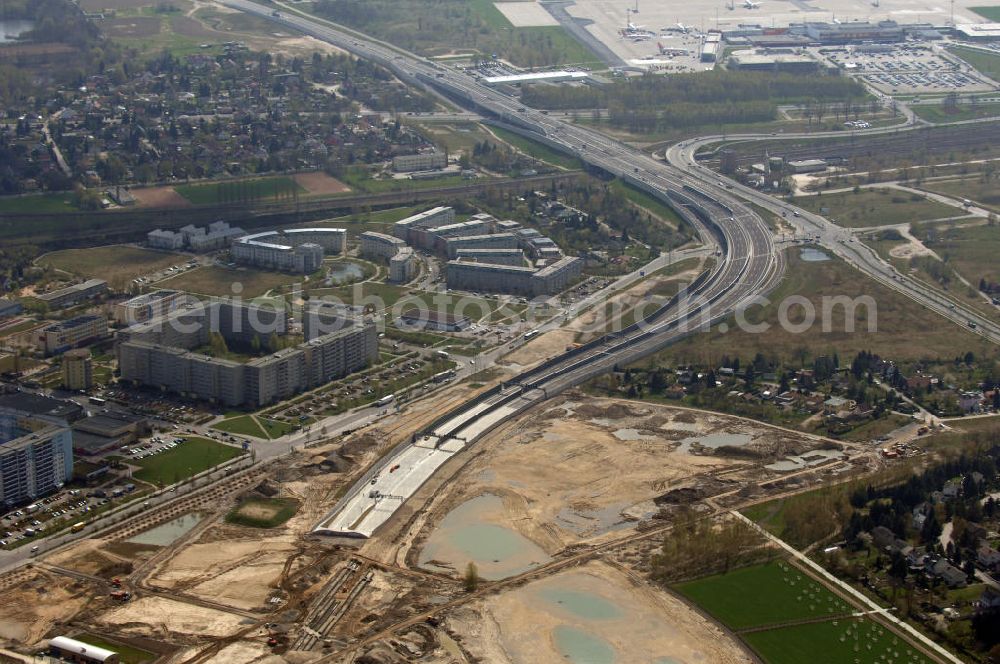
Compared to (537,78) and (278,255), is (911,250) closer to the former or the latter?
(278,255)

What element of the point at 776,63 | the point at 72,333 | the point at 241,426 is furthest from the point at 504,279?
the point at 776,63

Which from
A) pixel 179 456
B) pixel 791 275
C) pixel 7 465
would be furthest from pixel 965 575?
pixel 791 275

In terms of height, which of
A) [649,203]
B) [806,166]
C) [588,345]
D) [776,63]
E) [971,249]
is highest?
[776,63]

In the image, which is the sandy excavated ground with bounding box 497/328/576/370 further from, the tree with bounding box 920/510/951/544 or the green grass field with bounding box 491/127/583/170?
the green grass field with bounding box 491/127/583/170

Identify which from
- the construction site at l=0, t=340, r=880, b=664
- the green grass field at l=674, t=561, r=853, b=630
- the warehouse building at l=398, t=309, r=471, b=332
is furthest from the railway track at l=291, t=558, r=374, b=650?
the warehouse building at l=398, t=309, r=471, b=332

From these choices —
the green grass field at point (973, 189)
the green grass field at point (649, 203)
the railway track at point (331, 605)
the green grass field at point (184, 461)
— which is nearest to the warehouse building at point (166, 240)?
the green grass field at point (649, 203)

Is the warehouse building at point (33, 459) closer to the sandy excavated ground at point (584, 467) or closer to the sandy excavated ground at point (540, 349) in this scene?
the sandy excavated ground at point (584, 467)

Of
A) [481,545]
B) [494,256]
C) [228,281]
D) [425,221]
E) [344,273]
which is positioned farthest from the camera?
[425,221]
